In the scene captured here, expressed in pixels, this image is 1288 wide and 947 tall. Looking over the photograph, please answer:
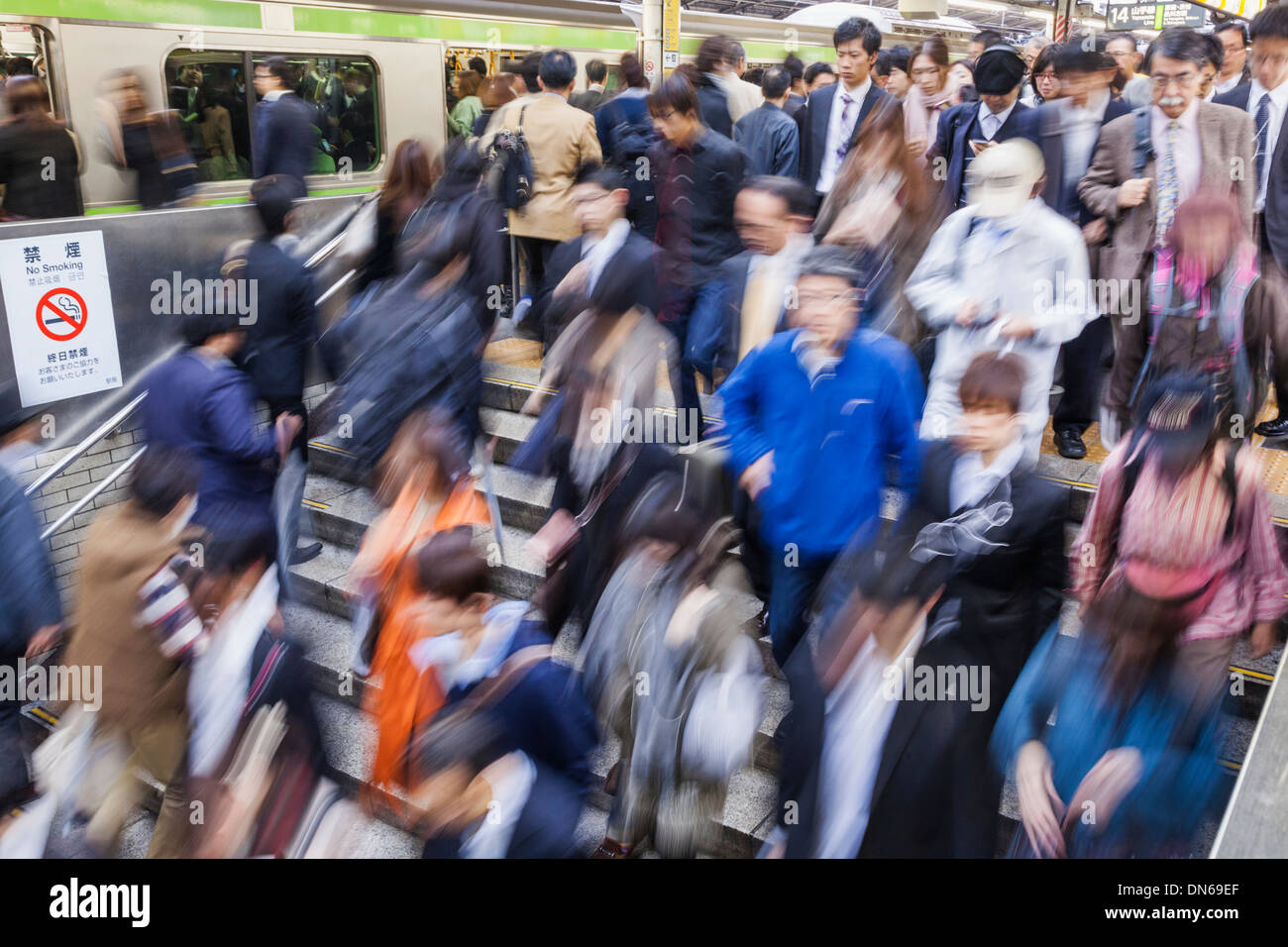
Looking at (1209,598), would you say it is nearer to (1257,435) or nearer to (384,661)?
(384,661)

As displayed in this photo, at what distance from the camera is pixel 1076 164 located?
4.80 meters

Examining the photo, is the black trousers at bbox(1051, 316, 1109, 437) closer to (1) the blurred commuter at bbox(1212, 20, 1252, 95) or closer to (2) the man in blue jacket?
(2) the man in blue jacket

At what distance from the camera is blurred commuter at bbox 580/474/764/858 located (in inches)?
103

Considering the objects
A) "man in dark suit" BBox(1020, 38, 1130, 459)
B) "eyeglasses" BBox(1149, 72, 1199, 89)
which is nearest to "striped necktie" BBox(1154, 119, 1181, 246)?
"eyeglasses" BBox(1149, 72, 1199, 89)

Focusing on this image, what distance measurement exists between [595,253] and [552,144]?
2.17m

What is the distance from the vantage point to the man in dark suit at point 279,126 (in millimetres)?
6191

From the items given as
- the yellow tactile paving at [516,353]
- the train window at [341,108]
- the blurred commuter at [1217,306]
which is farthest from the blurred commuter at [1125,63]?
the train window at [341,108]

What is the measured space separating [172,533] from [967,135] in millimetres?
3942

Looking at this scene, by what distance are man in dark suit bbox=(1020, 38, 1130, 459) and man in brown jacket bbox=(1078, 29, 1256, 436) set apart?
0.14m

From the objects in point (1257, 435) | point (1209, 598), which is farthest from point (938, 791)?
point (1257, 435)

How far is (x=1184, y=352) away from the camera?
12.2 ft

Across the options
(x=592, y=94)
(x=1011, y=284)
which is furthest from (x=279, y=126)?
(x=1011, y=284)

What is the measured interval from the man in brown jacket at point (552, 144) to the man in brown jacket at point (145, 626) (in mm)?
3117
